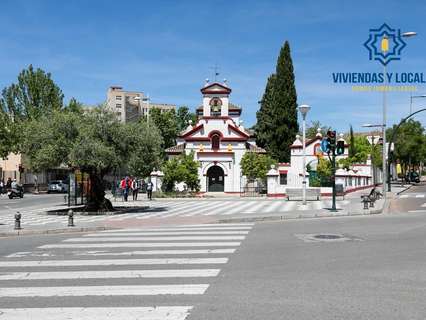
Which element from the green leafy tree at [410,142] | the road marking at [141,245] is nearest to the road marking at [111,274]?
the road marking at [141,245]

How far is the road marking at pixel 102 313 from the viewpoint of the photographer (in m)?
6.79

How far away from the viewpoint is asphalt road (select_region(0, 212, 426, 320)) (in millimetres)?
7156

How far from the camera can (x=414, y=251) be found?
12.2 metres

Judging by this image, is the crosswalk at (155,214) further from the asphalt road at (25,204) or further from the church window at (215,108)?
the church window at (215,108)

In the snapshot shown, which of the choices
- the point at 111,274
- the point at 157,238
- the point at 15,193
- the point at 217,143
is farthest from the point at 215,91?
the point at 111,274

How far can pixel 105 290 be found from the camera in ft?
27.6

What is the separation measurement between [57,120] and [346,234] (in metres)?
15.2

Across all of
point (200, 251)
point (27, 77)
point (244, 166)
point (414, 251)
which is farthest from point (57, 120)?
point (27, 77)

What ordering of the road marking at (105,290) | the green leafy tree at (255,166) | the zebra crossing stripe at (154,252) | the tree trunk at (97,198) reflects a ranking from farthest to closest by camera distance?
the green leafy tree at (255,166) < the tree trunk at (97,198) < the zebra crossing stripe at (154,252) < the road marking at (105,290)

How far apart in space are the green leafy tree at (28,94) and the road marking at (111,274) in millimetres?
58102

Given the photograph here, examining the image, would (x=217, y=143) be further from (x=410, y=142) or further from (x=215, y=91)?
(x=410, y=142)

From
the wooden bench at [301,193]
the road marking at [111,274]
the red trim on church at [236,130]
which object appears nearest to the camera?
the road marking at [111,274]

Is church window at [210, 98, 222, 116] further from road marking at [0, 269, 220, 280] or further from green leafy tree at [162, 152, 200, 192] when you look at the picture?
road marking at [0, 269, 220, 280]

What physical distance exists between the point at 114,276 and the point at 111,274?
222 mm
